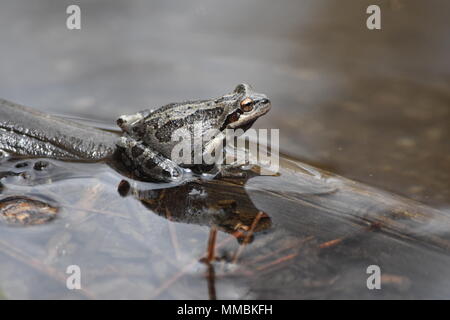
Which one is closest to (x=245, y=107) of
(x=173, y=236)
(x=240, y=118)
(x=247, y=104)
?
(x=247, y=104)

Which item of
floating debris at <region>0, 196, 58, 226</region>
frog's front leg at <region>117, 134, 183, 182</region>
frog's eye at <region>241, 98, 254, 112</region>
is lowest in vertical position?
floating debris at <region>0, 196, 58, 226</region>

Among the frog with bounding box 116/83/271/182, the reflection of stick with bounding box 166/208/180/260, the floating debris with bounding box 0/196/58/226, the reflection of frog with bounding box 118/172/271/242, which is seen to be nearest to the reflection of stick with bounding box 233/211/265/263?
the reflection of frog with bounding box 118/172/271/242

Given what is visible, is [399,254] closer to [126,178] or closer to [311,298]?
[311,298]

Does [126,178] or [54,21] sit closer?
[126,178]

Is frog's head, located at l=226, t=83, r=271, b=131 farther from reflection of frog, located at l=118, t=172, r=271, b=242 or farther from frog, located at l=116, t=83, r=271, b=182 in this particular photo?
reflection of frog, located at l=118, t=172, r=271, b=242

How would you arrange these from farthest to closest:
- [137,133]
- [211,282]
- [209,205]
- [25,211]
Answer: [137,133] → [209,205] → [25,211] → [211,282]

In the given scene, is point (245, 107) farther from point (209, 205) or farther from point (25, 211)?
point (25, 211)
